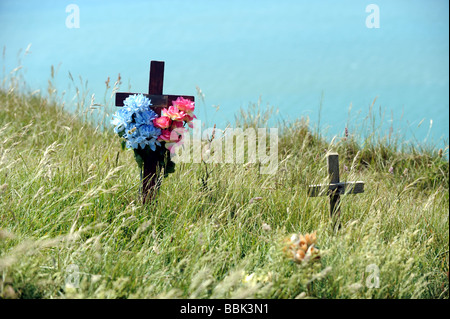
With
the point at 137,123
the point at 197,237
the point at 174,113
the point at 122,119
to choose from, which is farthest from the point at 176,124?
the point at 197,237

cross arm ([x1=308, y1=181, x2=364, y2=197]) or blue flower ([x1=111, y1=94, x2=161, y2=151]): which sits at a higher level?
blue flower ([x1=111, y1=94, x2=161, y2=151])

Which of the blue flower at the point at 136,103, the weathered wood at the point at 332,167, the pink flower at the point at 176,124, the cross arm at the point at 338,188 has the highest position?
the blue flower at the point at 136,103

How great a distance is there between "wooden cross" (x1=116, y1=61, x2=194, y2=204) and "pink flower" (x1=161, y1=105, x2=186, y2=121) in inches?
5.9

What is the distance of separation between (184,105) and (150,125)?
0.32 metres

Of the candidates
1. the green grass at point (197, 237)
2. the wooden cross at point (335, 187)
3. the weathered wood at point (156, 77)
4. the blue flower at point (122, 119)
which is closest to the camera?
the green grass at point (197, 237)

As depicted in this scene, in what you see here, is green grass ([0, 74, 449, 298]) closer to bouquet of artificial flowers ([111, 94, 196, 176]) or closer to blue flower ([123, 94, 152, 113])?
bouquet of artificial flowers ([111, 94, 196, 176])

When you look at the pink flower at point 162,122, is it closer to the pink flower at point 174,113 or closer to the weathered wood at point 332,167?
the pink flower at point 174,113

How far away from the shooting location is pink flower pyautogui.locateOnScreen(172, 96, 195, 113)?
11.9ft

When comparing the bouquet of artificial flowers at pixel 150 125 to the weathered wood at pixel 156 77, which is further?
the weathered wood at pixel 156 77

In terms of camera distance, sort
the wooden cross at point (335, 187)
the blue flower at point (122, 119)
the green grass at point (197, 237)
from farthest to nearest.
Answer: the wooden cross at point (335, 187)
the blue flower at point (122, 119)
the green grass at point (197, 237)

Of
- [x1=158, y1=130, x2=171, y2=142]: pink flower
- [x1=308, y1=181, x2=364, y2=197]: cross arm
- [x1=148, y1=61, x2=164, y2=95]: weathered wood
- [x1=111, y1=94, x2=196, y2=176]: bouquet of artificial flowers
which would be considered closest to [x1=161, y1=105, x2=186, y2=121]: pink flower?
[x1=111, y1=94, x2=196, y2=176]: bouquet of artificial flowers

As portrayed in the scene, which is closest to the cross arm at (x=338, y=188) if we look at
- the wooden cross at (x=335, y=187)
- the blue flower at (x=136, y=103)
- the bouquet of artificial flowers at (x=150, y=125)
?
the wooden cross at (x=335, y=187)

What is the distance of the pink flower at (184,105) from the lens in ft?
11.9
